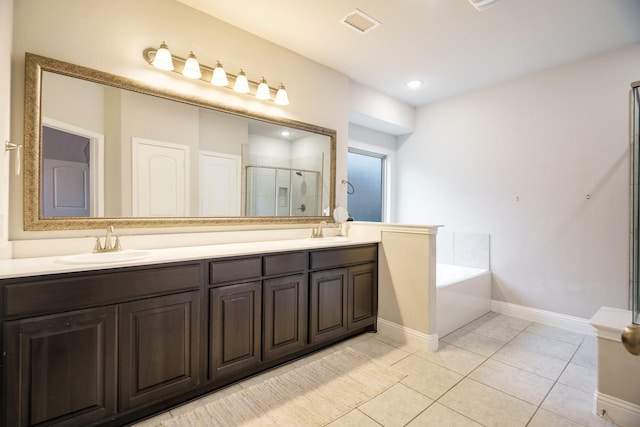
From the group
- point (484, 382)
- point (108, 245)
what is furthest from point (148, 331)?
point (484, 382)

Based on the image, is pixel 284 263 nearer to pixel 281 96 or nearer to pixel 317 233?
pixel 317 233

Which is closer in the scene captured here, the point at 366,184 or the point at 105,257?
the point at 105,257

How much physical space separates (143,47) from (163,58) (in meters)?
0.17

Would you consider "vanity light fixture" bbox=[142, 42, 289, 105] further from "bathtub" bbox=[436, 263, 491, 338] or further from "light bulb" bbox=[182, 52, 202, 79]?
"bathtub" bbox=[436, 263, 491, 338]

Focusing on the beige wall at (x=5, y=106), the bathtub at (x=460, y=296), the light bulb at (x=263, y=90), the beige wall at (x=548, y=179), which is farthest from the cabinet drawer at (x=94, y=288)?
the beige wall at (x=548, y=179)

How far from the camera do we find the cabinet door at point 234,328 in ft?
5.88

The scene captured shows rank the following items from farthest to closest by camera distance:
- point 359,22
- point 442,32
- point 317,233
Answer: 1. point 317,233
2. point 442,32
3. point 359,22

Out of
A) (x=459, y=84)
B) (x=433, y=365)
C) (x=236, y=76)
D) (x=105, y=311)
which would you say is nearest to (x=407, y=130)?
(x=459, y=84)

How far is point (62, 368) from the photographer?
1.34 m

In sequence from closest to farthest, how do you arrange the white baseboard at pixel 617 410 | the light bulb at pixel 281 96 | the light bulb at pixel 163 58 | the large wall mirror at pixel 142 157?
the white baseboard at pixel 617 410 < the large wall mirror at pixel 142 157 < the light bulb at pixel 163 58 < the light bulb at pixel 281 96

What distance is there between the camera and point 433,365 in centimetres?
221

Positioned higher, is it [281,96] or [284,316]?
[281,96]

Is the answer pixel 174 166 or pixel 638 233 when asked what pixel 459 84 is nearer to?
pixel 638 233

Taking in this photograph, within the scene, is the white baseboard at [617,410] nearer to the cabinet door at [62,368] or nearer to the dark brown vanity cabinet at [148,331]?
the dark brown vanity cabinet at [148,331]
